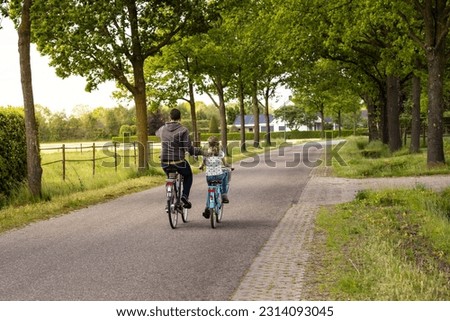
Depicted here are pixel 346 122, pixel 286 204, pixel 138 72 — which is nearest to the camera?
pixel 286 204

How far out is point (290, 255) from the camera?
321 inches

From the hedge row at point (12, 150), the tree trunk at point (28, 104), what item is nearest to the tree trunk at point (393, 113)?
the hedge row at point (12, 150)

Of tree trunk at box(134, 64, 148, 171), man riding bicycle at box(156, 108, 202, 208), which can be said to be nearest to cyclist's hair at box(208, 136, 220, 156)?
man riding bicycle at box(156, 108, 202, 208)

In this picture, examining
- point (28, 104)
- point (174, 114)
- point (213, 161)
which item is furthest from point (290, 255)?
point (28, 104)

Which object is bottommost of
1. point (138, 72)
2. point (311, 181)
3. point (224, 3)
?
point (311, 181)

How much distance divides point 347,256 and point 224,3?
18586 mm

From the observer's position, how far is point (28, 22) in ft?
50.7

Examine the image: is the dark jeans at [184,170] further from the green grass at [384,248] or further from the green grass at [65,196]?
the green grass at [65,196]

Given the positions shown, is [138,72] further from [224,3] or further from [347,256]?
[347,256]

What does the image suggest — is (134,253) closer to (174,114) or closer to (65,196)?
(174,114)

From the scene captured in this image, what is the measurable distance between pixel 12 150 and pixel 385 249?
11.5 m

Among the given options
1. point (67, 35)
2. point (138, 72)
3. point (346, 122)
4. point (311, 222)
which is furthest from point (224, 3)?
point (346, 122)

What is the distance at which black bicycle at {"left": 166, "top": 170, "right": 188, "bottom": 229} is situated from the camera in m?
10.5

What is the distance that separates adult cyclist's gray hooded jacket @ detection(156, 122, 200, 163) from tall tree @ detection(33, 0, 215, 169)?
1064 cm
